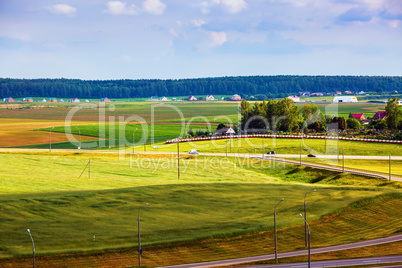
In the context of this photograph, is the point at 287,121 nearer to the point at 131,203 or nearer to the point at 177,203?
the point at 177,203

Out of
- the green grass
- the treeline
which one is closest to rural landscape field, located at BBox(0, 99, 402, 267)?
the green grass

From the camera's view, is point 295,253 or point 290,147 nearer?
point 295,253

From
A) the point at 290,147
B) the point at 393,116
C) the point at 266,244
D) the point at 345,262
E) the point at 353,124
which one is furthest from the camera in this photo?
the point at 353,124

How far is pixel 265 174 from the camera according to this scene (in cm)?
9831

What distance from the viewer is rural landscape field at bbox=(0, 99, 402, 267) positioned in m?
50.7

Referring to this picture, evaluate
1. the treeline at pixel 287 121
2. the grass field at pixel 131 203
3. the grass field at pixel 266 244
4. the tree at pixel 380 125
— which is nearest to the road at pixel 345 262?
the grass field at pixel 266 244

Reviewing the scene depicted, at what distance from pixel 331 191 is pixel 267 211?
15.5m

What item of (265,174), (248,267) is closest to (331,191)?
(265,174)

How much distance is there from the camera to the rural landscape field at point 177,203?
166 feet

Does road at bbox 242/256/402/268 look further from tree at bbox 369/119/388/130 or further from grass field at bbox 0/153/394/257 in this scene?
tree at bbox 369/119/388/130

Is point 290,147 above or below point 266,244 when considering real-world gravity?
above

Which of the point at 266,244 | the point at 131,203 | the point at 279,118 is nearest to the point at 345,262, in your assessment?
the point at 266,244

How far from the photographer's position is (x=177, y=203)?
6688 cm

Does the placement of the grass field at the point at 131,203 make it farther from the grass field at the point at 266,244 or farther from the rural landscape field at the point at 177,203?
the grass field at the point at 266,244
